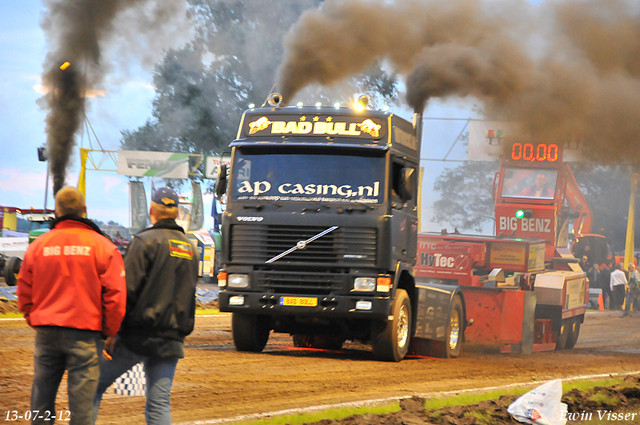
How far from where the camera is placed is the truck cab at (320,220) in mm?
11031

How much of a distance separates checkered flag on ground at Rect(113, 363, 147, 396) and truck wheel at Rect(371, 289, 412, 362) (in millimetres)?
6418

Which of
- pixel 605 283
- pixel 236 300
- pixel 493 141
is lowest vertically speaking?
pixel 605 283

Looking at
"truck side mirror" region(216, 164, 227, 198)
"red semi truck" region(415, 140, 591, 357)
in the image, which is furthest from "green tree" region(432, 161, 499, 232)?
"truck side mirror" region(216, 164, 227, 198)

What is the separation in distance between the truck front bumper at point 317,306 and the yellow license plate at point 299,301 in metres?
0.01

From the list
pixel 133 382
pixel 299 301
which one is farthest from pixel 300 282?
pixel 133 382

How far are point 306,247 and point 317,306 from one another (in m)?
0.81

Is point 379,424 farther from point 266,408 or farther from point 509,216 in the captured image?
point 509,216

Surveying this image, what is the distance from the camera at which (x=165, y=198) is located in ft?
17.5

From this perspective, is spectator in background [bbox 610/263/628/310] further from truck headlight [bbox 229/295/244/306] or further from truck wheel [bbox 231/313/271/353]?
truck headlight [bbox 229/295/244/306]

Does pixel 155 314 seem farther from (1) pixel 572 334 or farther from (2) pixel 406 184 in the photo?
(1) pixel 572 334

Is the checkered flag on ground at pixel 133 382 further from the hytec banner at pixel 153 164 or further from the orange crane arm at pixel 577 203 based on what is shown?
the hytec banner at pixel 153 164

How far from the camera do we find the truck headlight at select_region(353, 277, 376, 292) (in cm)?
1103

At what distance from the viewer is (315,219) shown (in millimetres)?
11031

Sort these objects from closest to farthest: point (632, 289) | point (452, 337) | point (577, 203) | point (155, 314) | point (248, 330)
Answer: point (155, 314) < point (248, 330) < point (452, 337) < point (577, 203) < point (632, 289)
